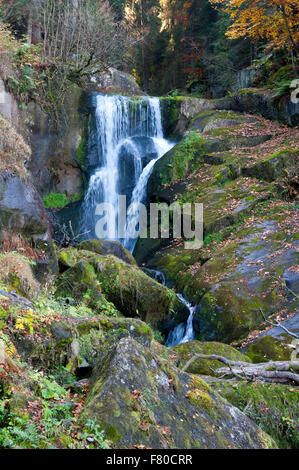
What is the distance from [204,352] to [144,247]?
6.67 m

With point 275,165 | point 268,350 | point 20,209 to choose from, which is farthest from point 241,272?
point 20,209

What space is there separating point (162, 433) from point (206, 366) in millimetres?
2788

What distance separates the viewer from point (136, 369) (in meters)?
2.80

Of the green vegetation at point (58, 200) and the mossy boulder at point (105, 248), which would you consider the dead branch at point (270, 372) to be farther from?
the green vegetation at point (58, 200)

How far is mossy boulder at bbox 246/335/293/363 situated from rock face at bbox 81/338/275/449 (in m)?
2.42

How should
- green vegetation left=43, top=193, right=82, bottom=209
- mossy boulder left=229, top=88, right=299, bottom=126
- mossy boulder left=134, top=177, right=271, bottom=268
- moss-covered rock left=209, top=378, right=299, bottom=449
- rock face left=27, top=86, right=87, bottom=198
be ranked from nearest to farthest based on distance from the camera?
moss-covered rock left=209, top=378, right=299, bottom=449 < mossy boulder left=134, top=177, right=271, bottom=268 < mossy boulder left=229, top=88, right=299, bottom=126 < rock face left=27, top=86, right=87, bottom=198 < green vegetation left=43, top=193, right=82, bottom=209

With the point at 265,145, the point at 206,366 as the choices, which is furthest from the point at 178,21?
the point at 206,366

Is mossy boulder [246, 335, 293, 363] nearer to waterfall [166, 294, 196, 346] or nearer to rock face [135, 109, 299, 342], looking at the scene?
rock face [135, 109, 299, 342]

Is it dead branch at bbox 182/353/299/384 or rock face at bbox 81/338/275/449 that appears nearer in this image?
rock face at bbox 81/338/275/449

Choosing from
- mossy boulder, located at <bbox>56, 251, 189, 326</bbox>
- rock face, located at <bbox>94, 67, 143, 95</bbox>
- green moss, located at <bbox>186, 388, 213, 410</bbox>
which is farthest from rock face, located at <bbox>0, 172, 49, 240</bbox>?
rock face, located at <bbox>94, 67, 143, 95</bbox>

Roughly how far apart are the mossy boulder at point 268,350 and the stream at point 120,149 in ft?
30.4

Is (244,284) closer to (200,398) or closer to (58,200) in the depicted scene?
(200,398)

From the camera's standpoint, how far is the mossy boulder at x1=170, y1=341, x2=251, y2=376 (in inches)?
204

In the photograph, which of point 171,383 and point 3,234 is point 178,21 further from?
point 171,383
